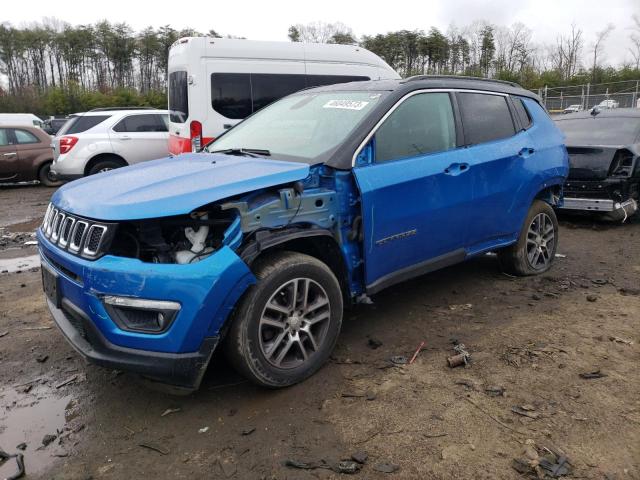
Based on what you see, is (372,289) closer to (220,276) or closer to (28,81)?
(220,276)

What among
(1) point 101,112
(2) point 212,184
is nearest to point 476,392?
(2) point 212,184

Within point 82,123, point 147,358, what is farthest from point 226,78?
point 147,358

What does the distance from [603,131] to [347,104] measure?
5.60 metres

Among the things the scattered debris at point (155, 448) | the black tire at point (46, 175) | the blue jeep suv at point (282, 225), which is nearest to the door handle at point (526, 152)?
the blue jeep suv at point (282, 225)

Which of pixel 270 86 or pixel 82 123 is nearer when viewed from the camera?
pixel 270 86

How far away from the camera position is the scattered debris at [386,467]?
2.45 metres

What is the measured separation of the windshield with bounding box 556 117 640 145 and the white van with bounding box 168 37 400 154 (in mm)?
3357

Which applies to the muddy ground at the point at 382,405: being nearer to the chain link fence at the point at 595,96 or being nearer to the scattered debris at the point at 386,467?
the scattered debris at the point at 386,467

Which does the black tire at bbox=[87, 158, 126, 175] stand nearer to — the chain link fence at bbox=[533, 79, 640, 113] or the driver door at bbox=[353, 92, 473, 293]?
the driver door at bbox=[353, 92, 473, 293]

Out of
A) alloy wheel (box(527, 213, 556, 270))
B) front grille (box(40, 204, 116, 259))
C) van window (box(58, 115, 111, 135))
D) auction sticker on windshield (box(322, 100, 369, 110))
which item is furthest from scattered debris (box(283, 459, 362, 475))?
van window (box(58, 115, 111, 135))

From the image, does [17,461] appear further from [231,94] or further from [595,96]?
[595,96]

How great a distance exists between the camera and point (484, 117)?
175 inches

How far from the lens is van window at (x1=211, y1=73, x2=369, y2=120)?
30.6 ft

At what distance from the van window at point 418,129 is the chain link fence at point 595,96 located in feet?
74.8
